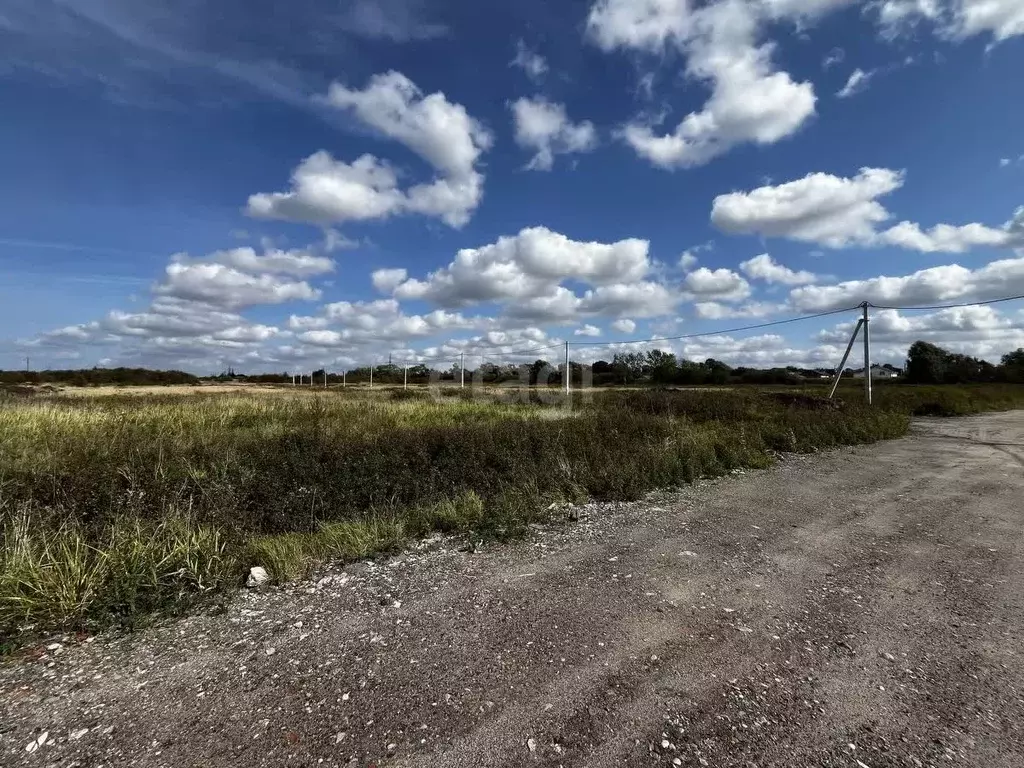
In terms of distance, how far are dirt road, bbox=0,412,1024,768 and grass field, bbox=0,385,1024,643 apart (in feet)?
1.83

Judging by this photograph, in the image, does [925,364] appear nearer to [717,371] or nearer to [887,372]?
[887,372]

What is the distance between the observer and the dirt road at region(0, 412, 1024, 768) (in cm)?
221

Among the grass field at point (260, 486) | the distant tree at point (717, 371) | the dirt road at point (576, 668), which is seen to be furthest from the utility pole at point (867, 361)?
the distant tree at point (717, 371)

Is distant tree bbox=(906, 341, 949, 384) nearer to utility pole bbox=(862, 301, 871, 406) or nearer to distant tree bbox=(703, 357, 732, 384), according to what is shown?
distant tree bbox=(703, 357, 732, 384)

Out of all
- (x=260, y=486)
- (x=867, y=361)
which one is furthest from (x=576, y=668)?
(x=867, y=361)

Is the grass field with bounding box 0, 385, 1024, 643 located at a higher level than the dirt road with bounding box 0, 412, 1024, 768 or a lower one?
higher

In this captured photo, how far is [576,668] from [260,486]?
17.2 feet

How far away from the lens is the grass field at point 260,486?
3707 millimetres

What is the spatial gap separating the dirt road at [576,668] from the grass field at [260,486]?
21.9 inches

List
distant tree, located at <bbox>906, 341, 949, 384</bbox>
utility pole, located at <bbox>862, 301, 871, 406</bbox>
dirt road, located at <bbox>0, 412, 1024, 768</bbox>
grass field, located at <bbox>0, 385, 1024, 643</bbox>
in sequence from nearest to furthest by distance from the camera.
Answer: dirt road, located at <bbox>0, 412, 1024, 768</bbox> → grass field, located at <bbox>0, 385, 1024, 643</bbox> → utility pole, located at <bbox>862, 301, 871, 406</bbox> → distant tree, located at <bbox>906, 341, 949, 384</bbox>

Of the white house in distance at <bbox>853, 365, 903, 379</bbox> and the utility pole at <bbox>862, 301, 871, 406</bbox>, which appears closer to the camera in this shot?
the utility pole at <bbox>862, 301, 871, 406</bbox>

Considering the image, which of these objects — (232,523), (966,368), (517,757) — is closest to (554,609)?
(517,757)

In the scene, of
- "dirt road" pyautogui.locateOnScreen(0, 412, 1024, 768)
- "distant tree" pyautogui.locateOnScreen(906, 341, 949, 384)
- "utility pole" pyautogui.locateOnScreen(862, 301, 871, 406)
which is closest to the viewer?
"dirt road" pyautogui.locateOnScreen(0, 412, 1024, 768)

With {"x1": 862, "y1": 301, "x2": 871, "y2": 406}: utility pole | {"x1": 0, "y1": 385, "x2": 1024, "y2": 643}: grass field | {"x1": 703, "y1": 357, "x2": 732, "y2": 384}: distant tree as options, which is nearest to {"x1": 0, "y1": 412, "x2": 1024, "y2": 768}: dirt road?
{"x1": 0, "y1": 385, "x2": 1024, "y2": 643}: grass field
